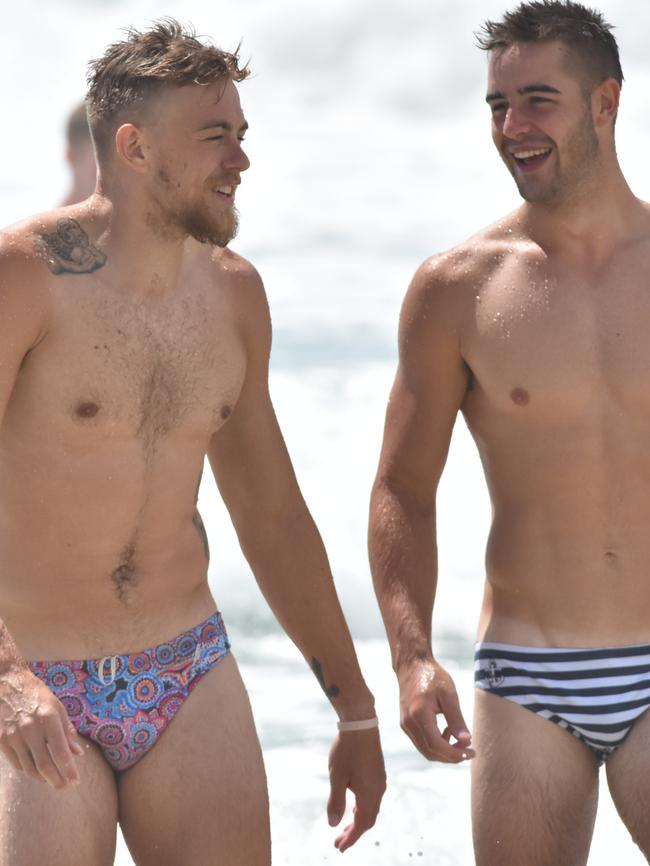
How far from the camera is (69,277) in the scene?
4.78 meters

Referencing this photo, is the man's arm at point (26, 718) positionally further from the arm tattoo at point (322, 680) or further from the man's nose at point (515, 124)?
the man's nose at point (515, 124)

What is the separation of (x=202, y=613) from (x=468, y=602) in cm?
1063

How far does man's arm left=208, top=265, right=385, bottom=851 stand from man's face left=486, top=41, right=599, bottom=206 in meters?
0.77

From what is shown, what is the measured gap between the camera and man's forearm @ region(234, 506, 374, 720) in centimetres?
519

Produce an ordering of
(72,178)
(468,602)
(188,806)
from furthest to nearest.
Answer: (468,602), (72,178), (188,806)

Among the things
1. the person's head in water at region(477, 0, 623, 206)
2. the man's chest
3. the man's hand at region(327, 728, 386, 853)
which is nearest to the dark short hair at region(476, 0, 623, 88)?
the person's head in water at region(477, 0, 623, 206)

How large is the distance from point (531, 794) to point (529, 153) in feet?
5.46

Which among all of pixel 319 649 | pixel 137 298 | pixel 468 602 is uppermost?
pixel 137 298

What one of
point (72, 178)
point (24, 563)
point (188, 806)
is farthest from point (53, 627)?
point (72, 178)

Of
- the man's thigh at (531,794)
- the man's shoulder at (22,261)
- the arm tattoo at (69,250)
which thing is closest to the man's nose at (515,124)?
the arm tattoo at (69,250)

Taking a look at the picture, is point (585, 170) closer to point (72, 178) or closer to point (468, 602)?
point (72, 178)

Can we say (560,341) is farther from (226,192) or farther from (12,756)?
(12,756)

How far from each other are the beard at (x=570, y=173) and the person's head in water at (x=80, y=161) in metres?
1.70

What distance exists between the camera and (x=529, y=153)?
5.19 meters
